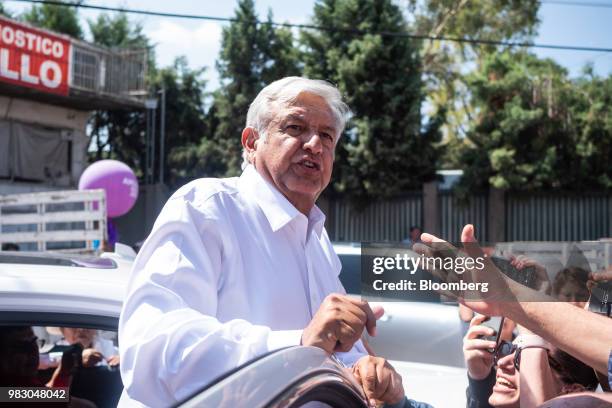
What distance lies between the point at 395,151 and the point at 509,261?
15008 millimetres

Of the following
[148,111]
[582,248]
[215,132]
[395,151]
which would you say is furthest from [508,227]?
[582,248]

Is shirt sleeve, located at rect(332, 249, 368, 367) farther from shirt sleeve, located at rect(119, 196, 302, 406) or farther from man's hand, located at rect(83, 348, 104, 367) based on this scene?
man's hand, located at rect(83, 348, 104, 367)

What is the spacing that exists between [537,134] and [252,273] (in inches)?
610

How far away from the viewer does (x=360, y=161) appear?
55.2 ft

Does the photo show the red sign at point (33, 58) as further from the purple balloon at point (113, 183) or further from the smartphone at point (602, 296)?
the smartphone at point (602, 296)

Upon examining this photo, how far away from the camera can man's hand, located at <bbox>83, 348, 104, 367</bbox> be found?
271 cm

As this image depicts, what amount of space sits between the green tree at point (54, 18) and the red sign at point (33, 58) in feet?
21.2

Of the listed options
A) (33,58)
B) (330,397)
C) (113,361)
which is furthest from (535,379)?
(33,58)

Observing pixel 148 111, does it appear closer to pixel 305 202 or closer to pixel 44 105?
pixel 44 105

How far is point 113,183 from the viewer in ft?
34.9

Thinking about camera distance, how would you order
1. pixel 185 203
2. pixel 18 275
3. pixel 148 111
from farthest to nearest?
pixel 148 111, pixel 18 275, pixel 185 203

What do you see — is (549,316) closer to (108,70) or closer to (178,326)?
(178,326)

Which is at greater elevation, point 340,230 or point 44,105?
point 44,105

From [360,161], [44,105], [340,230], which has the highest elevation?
[44,105]
